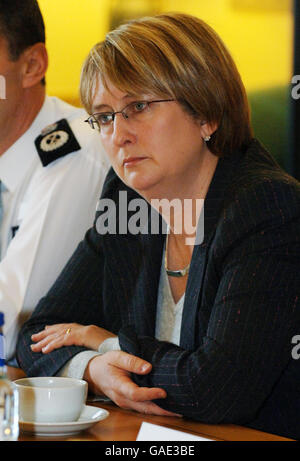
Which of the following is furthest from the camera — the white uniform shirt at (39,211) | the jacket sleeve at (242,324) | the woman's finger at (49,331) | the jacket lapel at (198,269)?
the white uniform shirt at (39,211)

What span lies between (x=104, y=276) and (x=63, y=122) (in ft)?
2.28

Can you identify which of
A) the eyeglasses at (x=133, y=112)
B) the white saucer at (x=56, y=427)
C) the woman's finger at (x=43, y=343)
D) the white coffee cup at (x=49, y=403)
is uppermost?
the eyeglasses at (x=133, y=112)

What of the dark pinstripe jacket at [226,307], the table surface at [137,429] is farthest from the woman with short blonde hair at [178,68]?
the table surface at [137,429]

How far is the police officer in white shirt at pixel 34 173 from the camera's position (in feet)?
6.83

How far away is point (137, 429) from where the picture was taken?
1.20 metres

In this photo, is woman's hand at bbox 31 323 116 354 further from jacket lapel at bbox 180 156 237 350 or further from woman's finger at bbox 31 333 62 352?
jacket lapel at bbox 180 156 237 350

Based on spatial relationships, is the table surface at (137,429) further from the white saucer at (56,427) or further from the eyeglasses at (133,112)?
the eyeglasses at (133,112)

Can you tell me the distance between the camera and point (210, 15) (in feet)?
9.55

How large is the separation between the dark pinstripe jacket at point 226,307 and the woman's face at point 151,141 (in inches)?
3.7

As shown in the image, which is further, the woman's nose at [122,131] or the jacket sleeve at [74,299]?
the jacket sleeve at [74,299]

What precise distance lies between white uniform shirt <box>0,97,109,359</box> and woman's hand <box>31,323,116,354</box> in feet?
1.32

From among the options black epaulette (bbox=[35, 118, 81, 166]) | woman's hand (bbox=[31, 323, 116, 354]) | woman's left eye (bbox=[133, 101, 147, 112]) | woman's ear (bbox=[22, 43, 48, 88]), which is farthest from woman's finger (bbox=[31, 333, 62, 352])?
woman's ear (bbox=[22, 43, 48, 88])

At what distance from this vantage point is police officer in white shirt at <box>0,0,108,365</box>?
2.08 metres

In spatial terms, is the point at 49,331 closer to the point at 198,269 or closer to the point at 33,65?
the point at 198,269
